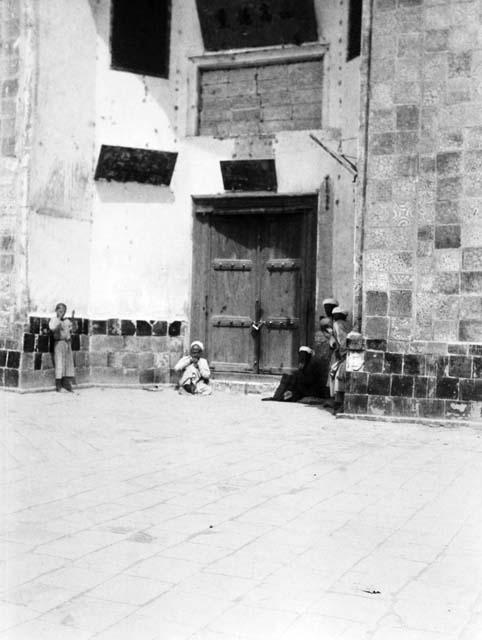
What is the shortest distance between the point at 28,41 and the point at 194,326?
13.5ft

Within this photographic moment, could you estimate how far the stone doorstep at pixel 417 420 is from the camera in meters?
7.93

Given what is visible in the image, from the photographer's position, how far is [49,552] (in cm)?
368

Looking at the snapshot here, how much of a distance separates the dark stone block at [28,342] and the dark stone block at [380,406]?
4.11 metres

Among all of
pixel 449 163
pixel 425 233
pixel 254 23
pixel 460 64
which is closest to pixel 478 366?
pixel 425 233

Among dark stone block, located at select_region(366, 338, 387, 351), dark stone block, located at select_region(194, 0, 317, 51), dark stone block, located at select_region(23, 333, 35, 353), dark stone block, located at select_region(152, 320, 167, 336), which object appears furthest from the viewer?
dark stone block, located at select_region(152, 320, 167, 336)

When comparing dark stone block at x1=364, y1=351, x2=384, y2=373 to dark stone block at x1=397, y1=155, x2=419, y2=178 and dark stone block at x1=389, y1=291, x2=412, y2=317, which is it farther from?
dark stone block at x1=397, y1=155, x2=419, y2=178

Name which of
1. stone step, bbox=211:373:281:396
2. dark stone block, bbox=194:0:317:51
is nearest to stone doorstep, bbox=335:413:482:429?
stone step, bbox=211:373:281:396

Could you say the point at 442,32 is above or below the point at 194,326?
above

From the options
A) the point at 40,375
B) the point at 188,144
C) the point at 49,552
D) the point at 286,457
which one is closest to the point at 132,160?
the point at 188,144

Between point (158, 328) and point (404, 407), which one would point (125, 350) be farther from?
point (404, 407)

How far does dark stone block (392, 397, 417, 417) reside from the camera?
26.7 feet

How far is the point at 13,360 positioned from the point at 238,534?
20.8 feet

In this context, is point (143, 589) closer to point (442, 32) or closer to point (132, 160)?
point (442, 32)

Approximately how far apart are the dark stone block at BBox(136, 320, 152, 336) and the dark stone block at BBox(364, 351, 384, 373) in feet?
11.8
